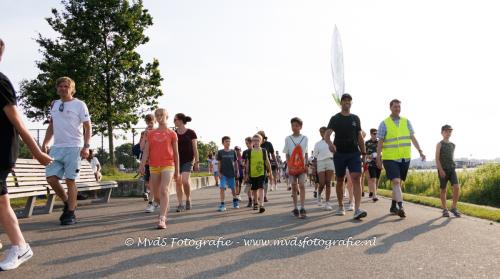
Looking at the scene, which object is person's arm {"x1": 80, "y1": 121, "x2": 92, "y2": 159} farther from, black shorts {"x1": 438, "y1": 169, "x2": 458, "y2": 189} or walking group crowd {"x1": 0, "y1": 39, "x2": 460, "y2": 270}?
black shorts {"x1": 438, "y1": 169, "x2": 458, "y2": 189}

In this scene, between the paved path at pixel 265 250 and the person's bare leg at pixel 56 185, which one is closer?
the paved path at pixel 265 250

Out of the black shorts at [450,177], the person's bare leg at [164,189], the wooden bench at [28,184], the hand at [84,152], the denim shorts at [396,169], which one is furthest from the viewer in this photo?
the black shorts at [450,177]

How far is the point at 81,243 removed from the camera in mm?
6211

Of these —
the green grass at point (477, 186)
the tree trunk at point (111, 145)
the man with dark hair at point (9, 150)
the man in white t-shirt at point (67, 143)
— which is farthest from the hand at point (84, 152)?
the tree trunk at point (111, 145)

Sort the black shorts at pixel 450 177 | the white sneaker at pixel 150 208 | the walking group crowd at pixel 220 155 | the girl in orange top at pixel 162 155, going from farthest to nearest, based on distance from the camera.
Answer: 1. the white sneaker at pixel 150 208
2. the black shorts at pixel 450 177
3. the girl in orange top at pixel 162 155
4. the walking group crowd at pixel 220 155

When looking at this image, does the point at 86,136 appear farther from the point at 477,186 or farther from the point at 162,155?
the point at 477,186

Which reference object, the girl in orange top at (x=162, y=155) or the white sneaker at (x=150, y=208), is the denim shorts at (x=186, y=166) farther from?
the girl in orange top at (x=162, y=155)

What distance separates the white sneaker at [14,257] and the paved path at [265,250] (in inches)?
3.4

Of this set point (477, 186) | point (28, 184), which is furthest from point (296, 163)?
point (477, 186)

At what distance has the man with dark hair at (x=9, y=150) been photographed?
4.63m

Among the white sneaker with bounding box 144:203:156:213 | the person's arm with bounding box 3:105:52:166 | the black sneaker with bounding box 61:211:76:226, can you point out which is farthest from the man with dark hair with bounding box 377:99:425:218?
the person's arm with bounding box 3:105:52:166

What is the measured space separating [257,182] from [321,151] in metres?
1.69

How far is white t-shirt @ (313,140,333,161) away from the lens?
1108 cm

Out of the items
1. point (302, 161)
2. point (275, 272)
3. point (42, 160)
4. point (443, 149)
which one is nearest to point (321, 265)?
point (275, 272)
